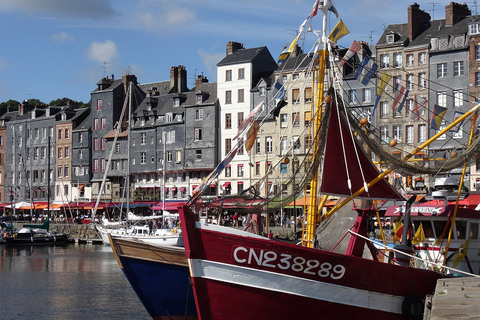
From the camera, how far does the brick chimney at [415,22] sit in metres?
75.9

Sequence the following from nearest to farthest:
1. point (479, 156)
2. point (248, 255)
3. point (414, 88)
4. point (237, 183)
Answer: point (248, 255) < point (479, 156) < point (414, 88) < point (237, 183)

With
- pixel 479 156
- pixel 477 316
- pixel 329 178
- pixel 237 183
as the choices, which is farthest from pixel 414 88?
pixel 477 316

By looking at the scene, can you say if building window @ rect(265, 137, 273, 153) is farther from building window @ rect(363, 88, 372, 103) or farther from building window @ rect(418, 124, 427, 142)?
building window @ rect(418, 124, 427, 142)

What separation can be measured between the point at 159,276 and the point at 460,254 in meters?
10.0

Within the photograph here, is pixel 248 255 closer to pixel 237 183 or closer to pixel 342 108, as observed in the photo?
pixel 342 108

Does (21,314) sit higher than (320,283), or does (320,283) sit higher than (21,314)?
(320,283)

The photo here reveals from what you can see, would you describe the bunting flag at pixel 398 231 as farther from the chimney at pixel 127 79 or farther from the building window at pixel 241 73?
the chimney at pixel 127 79

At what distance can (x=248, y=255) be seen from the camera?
21047 mm

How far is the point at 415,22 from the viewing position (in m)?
76.2

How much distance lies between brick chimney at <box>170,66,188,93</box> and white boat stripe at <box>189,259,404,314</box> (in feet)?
259

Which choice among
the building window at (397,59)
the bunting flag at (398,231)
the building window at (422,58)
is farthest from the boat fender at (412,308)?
the building window at (397,59)

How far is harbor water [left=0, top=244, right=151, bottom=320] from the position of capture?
1336 inches

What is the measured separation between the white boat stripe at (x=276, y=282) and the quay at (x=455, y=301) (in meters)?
2.64

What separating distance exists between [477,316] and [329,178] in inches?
432
